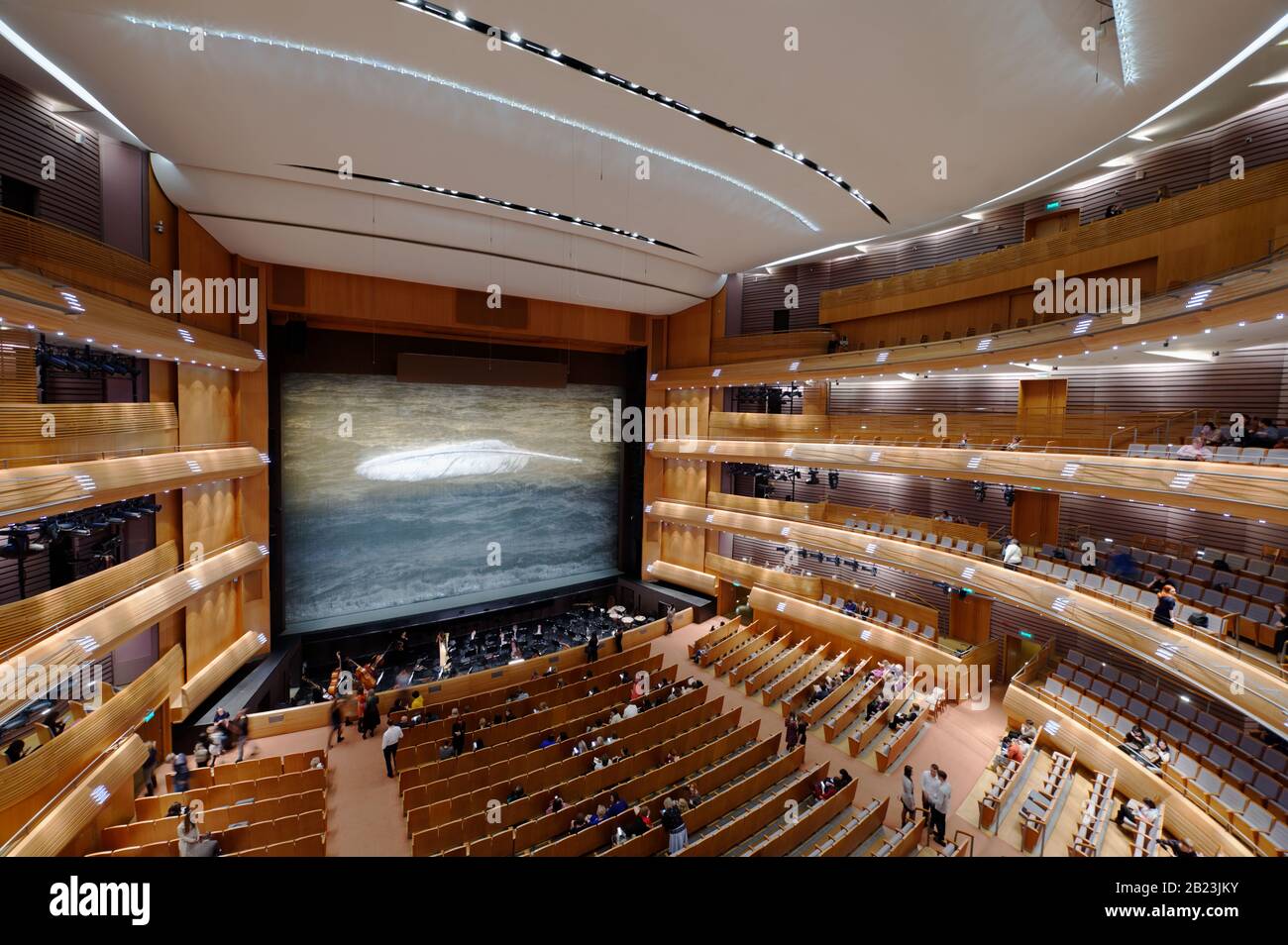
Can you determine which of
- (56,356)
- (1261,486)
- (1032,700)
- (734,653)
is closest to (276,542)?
(56,356)

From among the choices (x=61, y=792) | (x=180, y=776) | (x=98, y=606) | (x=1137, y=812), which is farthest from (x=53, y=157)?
(x=1137, y=812)

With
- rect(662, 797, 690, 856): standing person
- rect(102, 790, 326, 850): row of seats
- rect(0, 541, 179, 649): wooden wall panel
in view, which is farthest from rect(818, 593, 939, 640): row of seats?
rect(0, 541, 179, 649): wooden wall panel

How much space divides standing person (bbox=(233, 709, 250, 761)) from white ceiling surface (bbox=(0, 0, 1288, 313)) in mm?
10139

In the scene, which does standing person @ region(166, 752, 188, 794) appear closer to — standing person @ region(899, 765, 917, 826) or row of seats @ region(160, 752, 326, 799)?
row of seats @ region(160, 752, 326, 799)

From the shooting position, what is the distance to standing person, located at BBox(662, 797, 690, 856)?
8188 millimetres

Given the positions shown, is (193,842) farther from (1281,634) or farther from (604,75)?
(1281,634)

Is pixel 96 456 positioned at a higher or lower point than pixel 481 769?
higher

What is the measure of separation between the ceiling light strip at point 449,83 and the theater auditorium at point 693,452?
0.10 meters

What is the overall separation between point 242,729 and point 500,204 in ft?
40.1

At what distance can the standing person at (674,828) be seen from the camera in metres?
8.19

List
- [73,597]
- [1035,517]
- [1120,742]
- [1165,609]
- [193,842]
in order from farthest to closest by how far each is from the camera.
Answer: [1035,517]
[1120,742]
[1165,609]
[73,597]
[193,842]

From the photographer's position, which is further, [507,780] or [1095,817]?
[507,780]

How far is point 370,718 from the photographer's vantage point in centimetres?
1227

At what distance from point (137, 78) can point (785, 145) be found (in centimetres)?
1003
